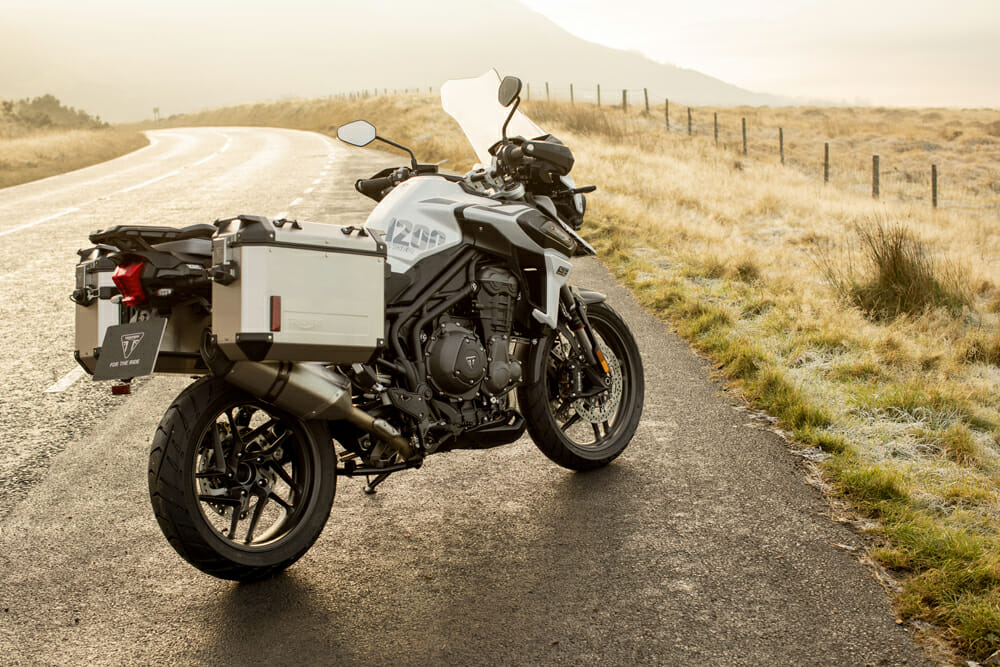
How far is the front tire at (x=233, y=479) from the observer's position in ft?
10.7

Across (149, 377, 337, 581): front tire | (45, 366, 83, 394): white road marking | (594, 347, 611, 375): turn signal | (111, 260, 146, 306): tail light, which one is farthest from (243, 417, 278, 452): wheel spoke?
(45, 366, 83, 394): white road marking

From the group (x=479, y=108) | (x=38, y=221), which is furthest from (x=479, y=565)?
(x=38, y=221)

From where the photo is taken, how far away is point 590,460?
4859mm

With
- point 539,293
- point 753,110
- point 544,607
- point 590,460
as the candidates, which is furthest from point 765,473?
point 753,110

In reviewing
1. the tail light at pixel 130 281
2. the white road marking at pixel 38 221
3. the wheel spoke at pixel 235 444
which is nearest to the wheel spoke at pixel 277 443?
the wheel spoke at pixel 235 444

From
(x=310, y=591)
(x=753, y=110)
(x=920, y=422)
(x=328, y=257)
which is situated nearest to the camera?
(x=328, y=257)

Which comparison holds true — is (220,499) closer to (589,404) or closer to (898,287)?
(589,404)

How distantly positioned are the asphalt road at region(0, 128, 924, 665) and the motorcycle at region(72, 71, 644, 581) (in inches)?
10.5

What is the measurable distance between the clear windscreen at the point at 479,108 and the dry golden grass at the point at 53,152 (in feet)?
63.7

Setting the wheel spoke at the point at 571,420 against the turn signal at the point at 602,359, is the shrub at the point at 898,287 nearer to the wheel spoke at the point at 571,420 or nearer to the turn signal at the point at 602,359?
the turn signal at the point at 602,359

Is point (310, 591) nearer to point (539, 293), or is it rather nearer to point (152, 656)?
point (152, 656)

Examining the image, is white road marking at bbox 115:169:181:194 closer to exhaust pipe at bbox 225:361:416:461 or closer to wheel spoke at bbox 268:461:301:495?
wheel spoke at bbox 268:461:301:495

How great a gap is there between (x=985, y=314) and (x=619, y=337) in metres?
6.54

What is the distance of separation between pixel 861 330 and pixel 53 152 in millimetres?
27070
